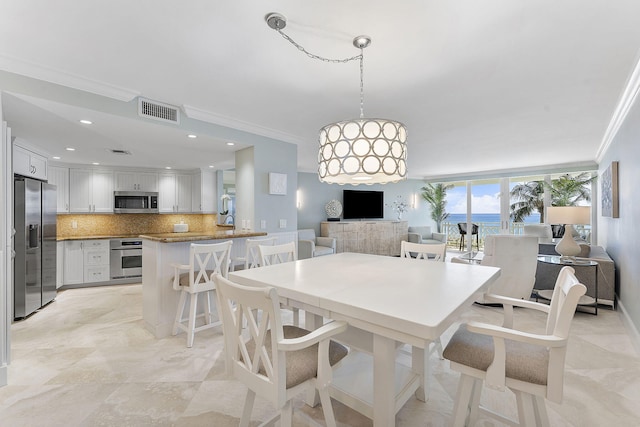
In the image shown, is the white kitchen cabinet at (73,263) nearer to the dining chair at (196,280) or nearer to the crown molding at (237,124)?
the dining chair at (196,280)

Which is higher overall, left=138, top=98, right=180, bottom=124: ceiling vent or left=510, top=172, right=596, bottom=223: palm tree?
left=138, top=98, right=180, bottom=124: ceiling vent

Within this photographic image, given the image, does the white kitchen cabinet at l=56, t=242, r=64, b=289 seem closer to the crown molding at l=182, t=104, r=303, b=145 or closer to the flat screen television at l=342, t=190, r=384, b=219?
the crown molding at l=182, t=104, r=303, b=145

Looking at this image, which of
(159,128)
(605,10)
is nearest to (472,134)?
(605,10)

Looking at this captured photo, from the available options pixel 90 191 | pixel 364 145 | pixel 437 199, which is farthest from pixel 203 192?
pixel 437 199

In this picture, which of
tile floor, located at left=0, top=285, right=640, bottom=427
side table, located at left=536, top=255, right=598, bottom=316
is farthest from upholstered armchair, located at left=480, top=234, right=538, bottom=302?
tile floor, located at left=0, top=285, right=640, bottom=427

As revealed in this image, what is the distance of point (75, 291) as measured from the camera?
462 centimetres

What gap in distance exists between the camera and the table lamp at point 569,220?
3.73 meters

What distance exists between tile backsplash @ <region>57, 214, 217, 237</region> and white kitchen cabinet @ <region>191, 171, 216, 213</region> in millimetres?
249

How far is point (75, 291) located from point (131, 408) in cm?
380

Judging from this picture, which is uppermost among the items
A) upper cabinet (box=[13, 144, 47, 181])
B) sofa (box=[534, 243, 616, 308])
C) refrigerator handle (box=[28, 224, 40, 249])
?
upper cabinet (box=[13, 144, 47, 181])

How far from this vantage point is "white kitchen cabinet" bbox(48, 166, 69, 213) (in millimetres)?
4891

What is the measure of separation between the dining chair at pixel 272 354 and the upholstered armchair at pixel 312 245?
4.53m

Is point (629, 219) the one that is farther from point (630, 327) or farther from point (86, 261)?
point (86, 261)

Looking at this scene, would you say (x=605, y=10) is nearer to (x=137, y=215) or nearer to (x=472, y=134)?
(x=472, y=134)
